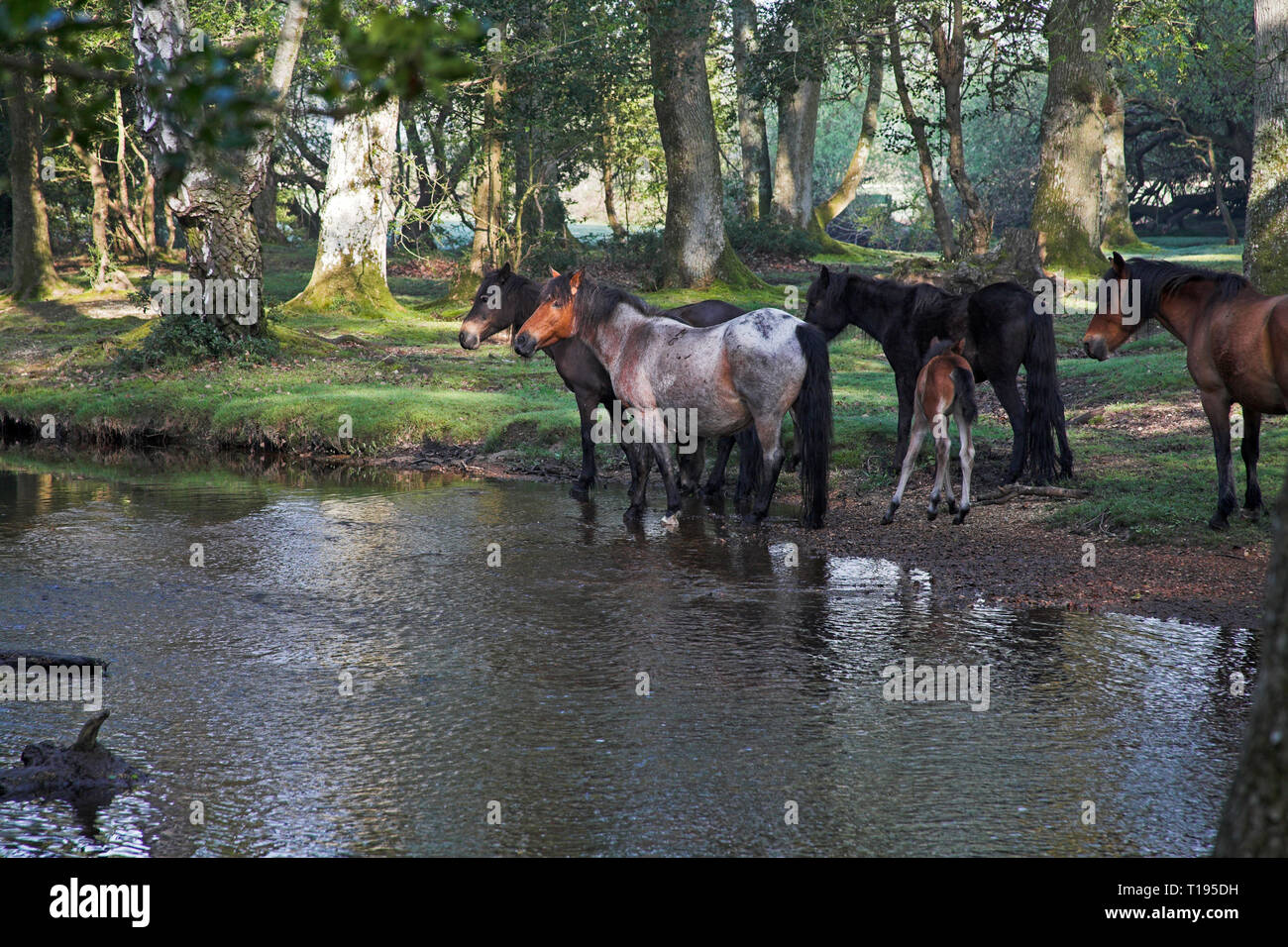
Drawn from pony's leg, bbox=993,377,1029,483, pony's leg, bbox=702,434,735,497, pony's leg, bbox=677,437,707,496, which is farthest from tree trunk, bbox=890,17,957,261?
Result: pony's leg, bbox=677,437,707,496

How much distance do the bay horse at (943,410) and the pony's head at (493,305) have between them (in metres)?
4.67

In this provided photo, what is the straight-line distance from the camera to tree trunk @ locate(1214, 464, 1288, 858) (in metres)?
2.67

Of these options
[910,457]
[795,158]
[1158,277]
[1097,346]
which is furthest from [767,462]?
[795,158]

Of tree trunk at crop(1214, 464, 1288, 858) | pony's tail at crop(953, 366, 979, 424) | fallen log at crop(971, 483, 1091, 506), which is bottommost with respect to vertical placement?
fallen log at crop(971, 483, 1091, 506)

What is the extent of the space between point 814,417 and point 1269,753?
695 cm

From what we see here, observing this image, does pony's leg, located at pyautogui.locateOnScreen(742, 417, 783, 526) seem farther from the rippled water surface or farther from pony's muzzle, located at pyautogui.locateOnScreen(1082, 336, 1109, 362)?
pony's muzzle, located at pyautogui.locateOnScreen(1082, 336, 1109, 362)

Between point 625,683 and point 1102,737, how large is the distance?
230cm

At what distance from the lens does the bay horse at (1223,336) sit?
832cm

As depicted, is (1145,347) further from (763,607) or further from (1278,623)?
(1278,623)

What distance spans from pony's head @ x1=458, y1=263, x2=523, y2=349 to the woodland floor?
62.6 inches

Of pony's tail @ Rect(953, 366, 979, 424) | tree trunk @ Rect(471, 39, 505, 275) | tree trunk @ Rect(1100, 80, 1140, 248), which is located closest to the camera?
pony's tail @ Rect(953, 366, 979, 424)

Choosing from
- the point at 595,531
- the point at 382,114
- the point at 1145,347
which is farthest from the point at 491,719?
the point at 382,114

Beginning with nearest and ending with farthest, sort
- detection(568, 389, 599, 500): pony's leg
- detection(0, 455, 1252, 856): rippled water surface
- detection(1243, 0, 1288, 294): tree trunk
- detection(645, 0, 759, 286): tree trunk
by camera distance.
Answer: detection(0, 455, 1252, 856): rippled water surface, detection(568, 389, 599, 500): pony's leg, detection(1243, 0, 1288, 294): tree trunk, detection(645, 0, 759, 286): tree trunk
